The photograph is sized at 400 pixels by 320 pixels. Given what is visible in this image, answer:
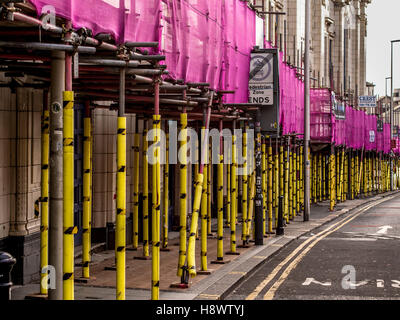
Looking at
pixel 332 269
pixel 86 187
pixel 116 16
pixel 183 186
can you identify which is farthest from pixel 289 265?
pixel 116 16

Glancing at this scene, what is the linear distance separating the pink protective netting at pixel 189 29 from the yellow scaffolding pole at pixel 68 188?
0.90 metres

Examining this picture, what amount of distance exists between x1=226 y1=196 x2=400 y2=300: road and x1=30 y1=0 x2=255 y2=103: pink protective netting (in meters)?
3.72

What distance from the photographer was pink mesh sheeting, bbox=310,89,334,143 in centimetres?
3750

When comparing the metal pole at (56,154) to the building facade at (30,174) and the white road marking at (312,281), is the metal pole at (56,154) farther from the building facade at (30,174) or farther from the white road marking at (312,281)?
the white road marking at (312,281)

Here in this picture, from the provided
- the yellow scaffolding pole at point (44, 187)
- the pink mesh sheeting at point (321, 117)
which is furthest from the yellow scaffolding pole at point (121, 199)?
the pink mesh sheeting at point (321, 117)

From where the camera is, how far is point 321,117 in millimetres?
37688

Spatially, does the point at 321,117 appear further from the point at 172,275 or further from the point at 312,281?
the point at 172,275

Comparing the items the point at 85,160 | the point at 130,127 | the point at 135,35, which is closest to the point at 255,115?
the point at 130,127

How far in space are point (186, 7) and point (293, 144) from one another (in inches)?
688

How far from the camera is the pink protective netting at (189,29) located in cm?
880

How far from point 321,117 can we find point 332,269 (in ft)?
75.4

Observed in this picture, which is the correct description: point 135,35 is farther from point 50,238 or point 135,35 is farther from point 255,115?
point 255,115

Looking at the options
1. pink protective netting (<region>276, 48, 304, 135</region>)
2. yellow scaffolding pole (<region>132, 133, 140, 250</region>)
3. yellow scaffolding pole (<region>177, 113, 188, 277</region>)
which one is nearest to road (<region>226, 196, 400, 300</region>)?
yellow scaffolding pole (<region>177, 113, 188, 277</region>)
